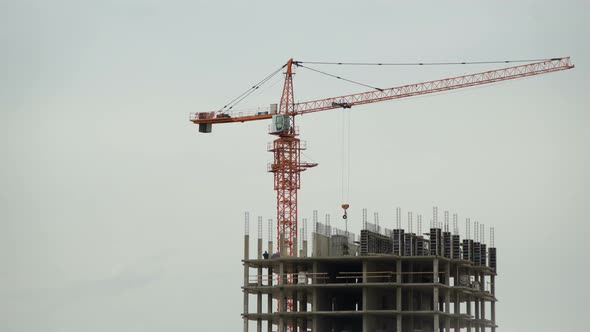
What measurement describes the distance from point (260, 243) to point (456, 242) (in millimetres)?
19019

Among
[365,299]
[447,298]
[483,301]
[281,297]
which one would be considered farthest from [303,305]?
[483,301]

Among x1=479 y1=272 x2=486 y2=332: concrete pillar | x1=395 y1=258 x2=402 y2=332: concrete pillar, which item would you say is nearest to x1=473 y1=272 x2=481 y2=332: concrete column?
x1=479 y1=272 x2=486 y2=332: concrete pillar

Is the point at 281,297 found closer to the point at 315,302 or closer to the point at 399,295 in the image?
the point at 315,302

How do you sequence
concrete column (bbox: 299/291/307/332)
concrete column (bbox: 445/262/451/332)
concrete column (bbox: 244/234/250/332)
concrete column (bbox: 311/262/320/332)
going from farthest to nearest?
concrete column (bbox: 299/291/307/332)
concrete column (bbox: 244/234/250/332)
concrete column (bbox: 445/262/451/332)
concrete column (bbox: 311/262/320/332)

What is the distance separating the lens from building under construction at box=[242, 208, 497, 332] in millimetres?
151000

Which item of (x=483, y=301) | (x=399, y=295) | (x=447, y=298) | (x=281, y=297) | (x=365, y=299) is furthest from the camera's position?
(x=483, y=301)

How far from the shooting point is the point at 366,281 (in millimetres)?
150750

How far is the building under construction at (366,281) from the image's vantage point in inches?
5945

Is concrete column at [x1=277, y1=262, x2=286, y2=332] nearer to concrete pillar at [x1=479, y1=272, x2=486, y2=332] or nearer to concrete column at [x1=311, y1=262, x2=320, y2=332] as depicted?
concrete column at [x1=311, y1=262, x2=320, y2=332]

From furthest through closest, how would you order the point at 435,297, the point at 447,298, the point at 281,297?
the point at 281,297
the point at 447,298
the point at 435,297

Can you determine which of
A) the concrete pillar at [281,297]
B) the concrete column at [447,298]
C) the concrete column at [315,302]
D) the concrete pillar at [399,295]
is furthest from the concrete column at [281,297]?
the concrete column at [447,298]

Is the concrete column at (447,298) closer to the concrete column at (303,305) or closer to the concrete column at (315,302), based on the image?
the concrete column at (315,302)

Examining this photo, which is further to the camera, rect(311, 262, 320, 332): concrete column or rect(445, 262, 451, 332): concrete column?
rect(445, 262, 451, 332): concrete column

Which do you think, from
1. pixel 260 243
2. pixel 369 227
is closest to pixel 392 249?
pixel 369 227
